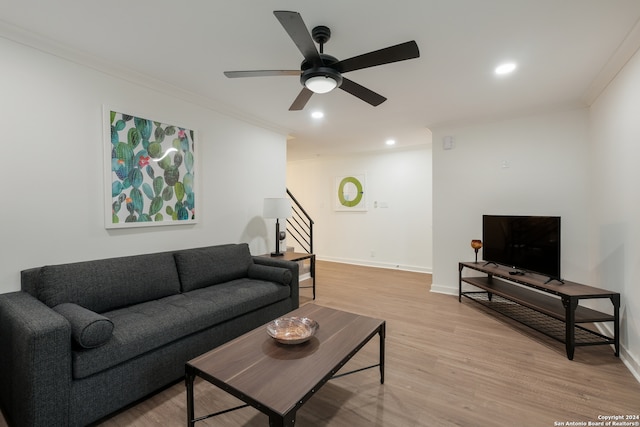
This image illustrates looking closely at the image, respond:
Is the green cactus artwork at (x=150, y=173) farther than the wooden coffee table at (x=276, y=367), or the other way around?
the green cactus artwork at (x=150, y=173)

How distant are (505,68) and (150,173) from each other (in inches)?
132

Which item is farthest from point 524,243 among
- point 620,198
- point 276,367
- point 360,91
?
point 276,367

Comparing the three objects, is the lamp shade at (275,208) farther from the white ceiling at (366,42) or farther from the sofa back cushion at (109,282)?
the sofa back cushion at (109,282)

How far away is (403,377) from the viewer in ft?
7.02

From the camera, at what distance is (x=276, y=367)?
1.48m

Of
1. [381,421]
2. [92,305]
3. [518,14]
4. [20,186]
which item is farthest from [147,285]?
[518,14]

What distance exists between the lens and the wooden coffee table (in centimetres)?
124

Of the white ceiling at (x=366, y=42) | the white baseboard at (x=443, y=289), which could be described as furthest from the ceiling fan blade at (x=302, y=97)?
the white baseboard at (x=443, y=289)

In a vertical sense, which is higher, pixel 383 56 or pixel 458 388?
pixel 383 56

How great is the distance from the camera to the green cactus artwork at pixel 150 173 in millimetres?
2510

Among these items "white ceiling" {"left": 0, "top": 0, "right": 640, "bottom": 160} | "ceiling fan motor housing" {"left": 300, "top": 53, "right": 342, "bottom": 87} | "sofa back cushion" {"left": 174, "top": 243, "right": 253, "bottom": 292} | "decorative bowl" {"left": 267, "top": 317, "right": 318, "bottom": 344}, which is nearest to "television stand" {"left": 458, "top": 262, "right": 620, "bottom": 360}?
"white ceiling" {"left": 0, "top": 0, "right": 640, "bottom": 160}

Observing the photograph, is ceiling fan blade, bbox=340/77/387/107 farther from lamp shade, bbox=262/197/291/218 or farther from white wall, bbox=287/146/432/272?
white wall, bbox=287/146/432/272

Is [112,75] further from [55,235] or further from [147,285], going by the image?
[147,285]

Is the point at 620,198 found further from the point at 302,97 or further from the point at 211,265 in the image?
the point at 211,265
